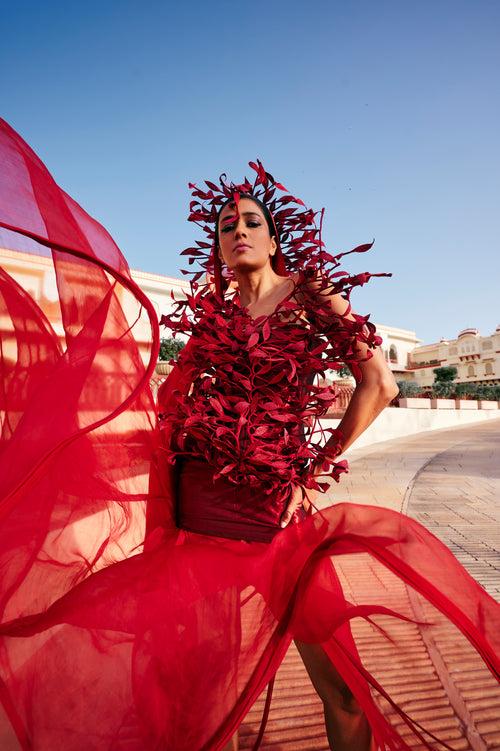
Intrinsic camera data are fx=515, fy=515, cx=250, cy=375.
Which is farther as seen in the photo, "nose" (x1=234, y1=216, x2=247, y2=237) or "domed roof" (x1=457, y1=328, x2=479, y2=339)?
"domed roof" (x1=457, y1=328, x2=479, y2=339)

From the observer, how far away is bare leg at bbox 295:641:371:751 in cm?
126

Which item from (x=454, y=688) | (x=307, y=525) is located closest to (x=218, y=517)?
(x=307, y=525)

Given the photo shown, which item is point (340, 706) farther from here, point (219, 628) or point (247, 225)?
point (247, 225)

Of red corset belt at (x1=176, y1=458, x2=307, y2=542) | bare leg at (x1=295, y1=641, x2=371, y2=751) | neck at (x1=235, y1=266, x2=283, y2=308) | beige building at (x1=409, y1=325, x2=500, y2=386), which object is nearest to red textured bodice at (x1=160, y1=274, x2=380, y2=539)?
red corset belt at (x1=176, y1=458, x2=307, y2=542)

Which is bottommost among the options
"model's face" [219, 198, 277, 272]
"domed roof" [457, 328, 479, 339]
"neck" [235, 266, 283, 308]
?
"neck" [235, 266, 283, 308]

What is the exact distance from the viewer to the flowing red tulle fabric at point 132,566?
0.99 m

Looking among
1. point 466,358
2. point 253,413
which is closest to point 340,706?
point 253,413

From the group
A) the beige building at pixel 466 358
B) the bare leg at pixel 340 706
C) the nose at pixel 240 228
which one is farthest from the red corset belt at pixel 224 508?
the beige building at pixel 466 358

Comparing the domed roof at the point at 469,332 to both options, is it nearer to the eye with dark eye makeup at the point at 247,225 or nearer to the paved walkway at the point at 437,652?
the paved walkway at the point at 437,652

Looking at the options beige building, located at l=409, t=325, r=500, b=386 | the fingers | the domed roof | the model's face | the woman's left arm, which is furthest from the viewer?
the domed roof

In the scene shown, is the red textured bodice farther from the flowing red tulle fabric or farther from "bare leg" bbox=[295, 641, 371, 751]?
"bare leg" bbox=[295, 641, 371, 751]

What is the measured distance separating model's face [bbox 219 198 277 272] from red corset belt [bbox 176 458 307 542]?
0.70 m

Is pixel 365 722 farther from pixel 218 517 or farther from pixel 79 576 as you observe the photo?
pixel 79 576

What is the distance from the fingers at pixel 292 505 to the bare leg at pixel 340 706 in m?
0.29
